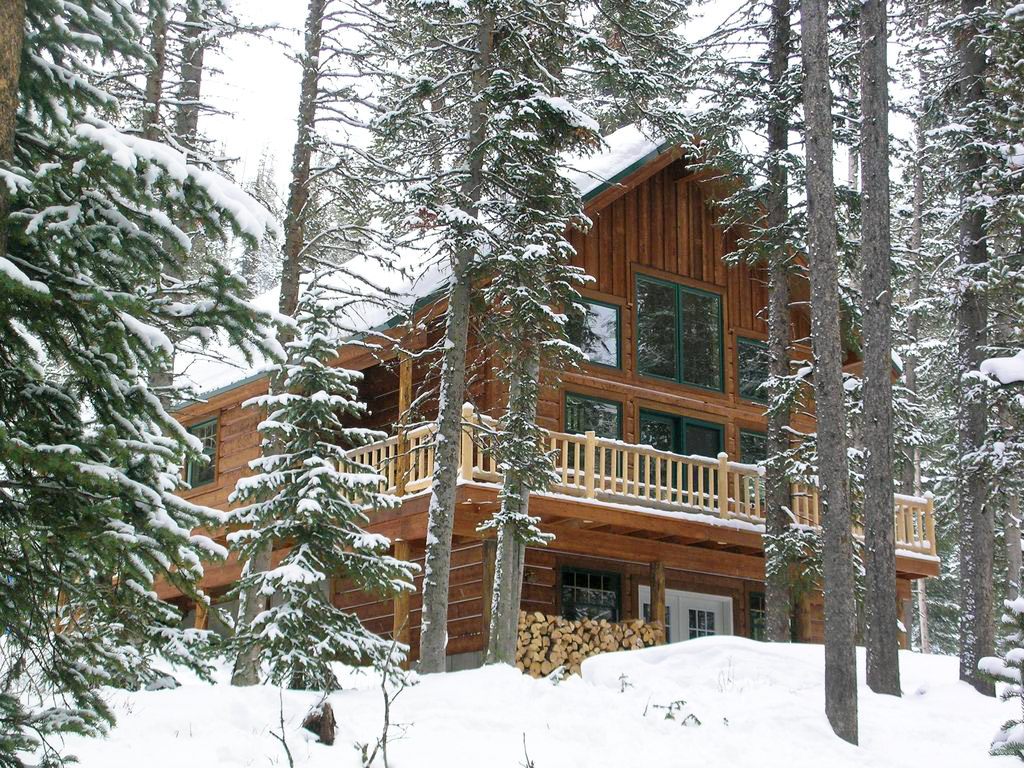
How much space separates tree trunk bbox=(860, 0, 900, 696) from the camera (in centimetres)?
1329

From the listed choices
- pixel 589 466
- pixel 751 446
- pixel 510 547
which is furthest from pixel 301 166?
pixel 751 446

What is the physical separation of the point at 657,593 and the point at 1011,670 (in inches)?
391

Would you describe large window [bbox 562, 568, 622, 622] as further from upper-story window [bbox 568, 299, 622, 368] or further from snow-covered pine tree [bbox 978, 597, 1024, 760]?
snow-covered pine tree [bbox 978, 597, 1024, 760]

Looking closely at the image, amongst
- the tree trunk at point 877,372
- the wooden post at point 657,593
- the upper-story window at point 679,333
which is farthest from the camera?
the upper-story window at point 679,333

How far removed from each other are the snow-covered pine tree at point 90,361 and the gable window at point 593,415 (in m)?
12.4

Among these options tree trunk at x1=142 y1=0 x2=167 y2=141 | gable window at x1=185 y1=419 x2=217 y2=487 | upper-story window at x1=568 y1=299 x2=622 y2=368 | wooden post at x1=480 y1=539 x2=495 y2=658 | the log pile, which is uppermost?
tree trunk at x1=142 y1=0 x2=167 y2=141

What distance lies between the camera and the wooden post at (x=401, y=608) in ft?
52.0

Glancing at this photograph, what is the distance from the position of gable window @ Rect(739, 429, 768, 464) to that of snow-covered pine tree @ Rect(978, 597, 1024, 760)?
12.9 meters

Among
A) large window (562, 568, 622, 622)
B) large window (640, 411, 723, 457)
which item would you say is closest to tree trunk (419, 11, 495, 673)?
→ large window (562, 568, 622, 622)

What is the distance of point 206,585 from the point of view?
22125mm

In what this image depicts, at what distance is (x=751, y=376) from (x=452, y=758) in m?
14.4

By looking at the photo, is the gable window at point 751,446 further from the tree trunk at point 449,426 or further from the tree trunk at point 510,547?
the tree trunk at point 449,426

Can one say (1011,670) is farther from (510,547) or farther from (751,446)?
(751,446)

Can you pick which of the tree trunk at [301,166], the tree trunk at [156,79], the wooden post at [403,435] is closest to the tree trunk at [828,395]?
the wooden post at [403,435]
